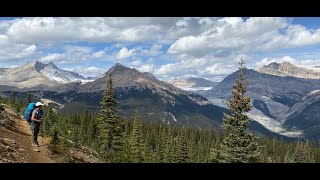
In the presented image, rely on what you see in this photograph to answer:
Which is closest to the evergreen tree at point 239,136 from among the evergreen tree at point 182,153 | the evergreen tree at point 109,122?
the evergreen tree at point 109,122

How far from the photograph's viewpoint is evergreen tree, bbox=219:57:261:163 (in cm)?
2988

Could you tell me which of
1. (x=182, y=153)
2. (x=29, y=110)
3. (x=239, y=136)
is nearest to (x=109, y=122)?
(x=182, y=153)

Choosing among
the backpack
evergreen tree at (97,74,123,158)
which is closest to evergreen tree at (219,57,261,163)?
the backpack

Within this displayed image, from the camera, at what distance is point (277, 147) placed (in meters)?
188

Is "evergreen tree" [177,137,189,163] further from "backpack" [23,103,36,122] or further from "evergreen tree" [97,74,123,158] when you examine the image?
"backpack" [23,103,36,122]

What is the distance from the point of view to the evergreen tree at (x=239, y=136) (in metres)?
29.9
